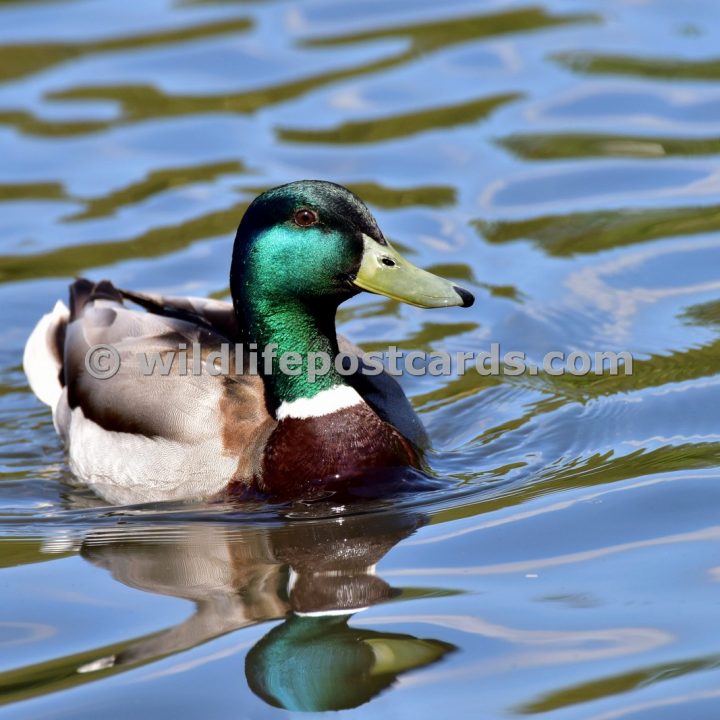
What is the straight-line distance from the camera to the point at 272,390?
6738mm

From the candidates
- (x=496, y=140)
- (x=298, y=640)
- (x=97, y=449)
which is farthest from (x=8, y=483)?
(x=496, y=140)

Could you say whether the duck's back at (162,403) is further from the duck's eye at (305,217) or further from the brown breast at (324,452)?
the duck's eye at (305,217)

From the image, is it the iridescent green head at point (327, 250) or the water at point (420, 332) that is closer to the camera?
the water at point (420, 332)

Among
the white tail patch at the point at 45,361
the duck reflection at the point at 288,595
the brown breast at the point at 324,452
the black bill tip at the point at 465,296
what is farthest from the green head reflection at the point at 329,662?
the white tail patch at the point at 45,361

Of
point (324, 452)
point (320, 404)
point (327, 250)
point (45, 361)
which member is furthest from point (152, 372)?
point (45, 361)

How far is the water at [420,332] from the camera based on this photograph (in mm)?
4770

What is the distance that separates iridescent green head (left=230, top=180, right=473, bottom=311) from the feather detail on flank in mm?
485

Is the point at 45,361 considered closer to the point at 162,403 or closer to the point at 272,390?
the point at 162,403

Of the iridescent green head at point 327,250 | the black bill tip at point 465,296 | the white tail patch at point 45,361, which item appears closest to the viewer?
the black bill tip at point 465,296

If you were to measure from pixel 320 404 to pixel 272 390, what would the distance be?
0.24 m

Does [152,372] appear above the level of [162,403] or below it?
above

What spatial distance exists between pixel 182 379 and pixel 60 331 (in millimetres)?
1594

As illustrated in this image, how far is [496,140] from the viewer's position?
10.7 metres

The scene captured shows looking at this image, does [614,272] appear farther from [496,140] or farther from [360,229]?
[360,229]
